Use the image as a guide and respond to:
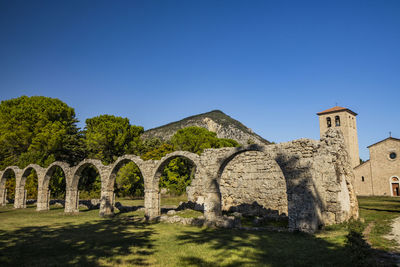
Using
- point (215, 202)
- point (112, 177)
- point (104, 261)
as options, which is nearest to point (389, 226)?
point (215, 202)

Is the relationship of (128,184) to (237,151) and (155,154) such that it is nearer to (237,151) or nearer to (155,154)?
(155,154)

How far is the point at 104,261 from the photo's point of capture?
643cm

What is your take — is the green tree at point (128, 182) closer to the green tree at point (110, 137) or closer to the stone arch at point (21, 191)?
the green tree at point (110, 137)

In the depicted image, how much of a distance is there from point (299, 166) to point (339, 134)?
430 cm

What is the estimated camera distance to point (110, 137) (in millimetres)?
34938

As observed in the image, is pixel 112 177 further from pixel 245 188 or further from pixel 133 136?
pixel 133 136

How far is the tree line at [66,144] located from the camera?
93.9ft

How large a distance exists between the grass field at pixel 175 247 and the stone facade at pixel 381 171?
34.4 metres

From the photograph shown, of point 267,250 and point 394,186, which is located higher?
point 267,250

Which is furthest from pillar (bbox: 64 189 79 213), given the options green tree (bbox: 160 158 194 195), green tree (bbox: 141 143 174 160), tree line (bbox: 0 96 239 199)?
green tree (bbox: 141 143 174 160)

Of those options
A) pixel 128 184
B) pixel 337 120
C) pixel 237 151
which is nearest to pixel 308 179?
pixel 237 151

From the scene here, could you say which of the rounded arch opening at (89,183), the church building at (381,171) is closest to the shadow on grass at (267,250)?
the rounded arch opening at (89,183)

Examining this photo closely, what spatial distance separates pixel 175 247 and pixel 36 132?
2867cm

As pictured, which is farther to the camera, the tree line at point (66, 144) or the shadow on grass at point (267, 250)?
the tree line at point (66, 144)
